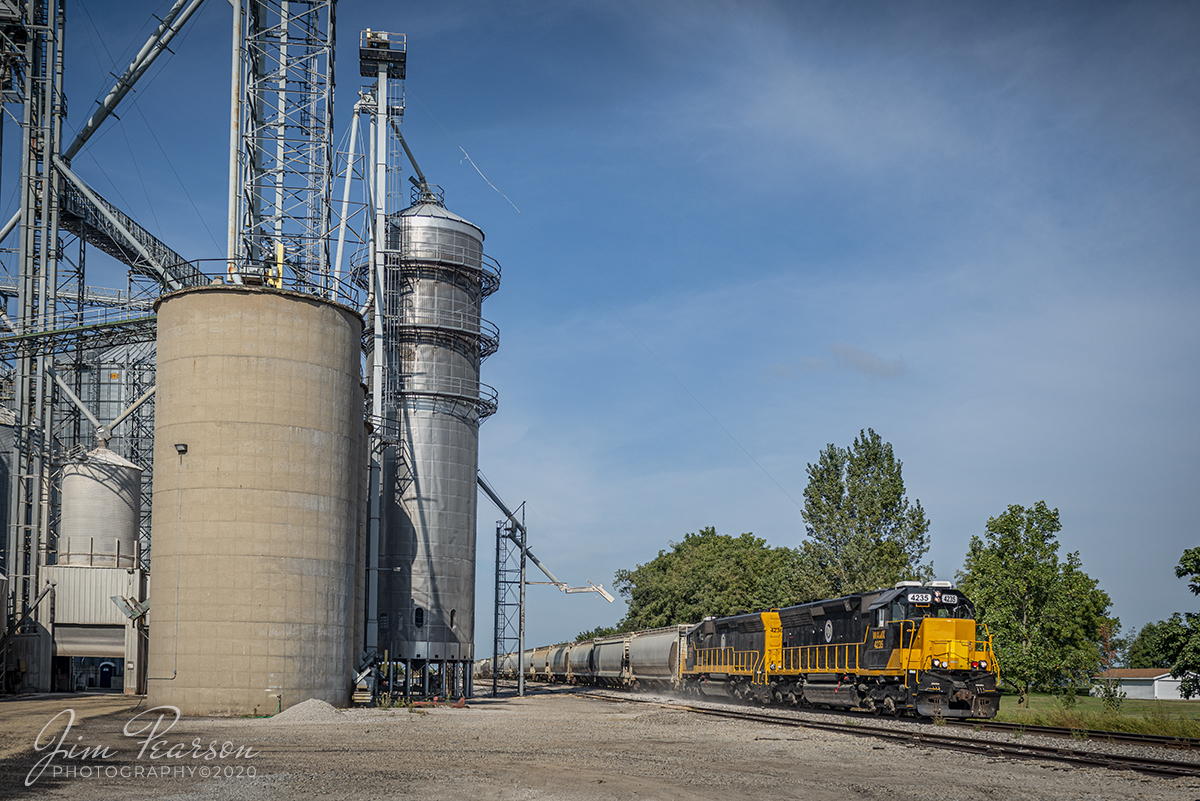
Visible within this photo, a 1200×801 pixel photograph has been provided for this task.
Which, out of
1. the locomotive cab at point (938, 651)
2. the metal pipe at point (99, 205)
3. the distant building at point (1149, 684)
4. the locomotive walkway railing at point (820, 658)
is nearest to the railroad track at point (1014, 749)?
the locomotive cab at point (938, 651)

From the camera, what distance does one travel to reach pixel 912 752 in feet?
63.9

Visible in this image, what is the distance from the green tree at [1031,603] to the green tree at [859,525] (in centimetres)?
408

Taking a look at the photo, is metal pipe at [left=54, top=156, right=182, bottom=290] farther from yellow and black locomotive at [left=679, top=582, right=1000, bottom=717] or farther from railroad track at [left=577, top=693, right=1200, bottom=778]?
railroad track at [left=577, top=693, right=1200, bottom=778]

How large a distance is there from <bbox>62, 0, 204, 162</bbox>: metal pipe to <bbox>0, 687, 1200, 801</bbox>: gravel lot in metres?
32.8

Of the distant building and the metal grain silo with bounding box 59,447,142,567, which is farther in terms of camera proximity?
the distant building

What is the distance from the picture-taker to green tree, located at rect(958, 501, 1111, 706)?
1950 inches

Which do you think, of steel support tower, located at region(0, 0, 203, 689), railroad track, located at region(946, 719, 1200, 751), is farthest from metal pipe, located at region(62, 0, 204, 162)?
railroad track, located at region(946, 719, 1200, 751)

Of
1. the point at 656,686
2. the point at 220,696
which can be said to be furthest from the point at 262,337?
the point at 656,686

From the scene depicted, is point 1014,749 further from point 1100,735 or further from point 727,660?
point 727,660

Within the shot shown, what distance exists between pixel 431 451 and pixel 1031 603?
3163 centimetres

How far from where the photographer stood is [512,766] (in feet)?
57.3

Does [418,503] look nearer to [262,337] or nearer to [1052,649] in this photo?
[262,337]

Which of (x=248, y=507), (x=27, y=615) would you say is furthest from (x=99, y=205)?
(x=248, y=507)

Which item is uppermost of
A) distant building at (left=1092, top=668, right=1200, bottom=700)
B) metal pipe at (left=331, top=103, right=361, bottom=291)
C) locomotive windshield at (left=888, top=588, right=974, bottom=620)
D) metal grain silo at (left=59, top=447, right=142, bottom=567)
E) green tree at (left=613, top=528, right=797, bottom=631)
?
metal pipe at (left=331, top=103, right=361, bottom=291)
